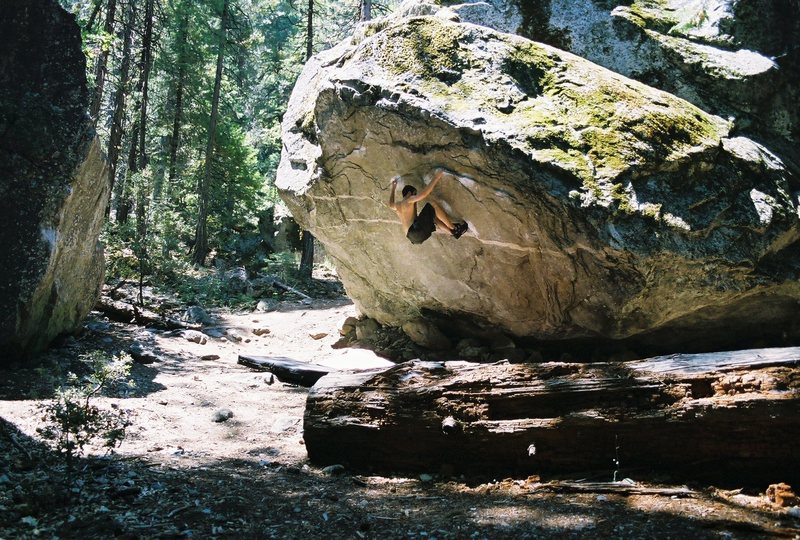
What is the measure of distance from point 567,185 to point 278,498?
15.3 feet

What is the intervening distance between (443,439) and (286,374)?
15.6ft

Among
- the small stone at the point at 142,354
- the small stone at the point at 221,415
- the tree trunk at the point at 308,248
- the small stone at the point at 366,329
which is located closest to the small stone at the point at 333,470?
the small stone at the point at 221,415

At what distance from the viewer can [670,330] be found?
7.94 meters

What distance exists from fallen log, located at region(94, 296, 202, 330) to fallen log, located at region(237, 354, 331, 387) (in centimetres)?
262

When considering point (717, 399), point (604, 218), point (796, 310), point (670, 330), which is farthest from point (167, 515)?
point (796, 310)

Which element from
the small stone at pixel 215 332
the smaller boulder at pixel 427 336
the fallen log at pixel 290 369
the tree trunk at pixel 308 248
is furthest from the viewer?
the tree trunk at pixel 308 248

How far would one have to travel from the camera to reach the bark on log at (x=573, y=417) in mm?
3951

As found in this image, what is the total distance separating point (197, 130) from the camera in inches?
949

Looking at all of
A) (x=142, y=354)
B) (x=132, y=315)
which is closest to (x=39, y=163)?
(x=142, y=354)

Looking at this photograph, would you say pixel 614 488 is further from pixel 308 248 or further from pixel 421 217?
pixel 308 248

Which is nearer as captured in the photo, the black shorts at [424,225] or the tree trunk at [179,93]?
the black shorts at [424,225]

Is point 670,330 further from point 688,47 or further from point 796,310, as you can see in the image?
point 688,47

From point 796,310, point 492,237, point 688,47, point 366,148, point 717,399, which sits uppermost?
point 688,47

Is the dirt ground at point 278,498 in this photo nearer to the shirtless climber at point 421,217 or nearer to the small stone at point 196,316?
the shirtless climber at point 421,217
